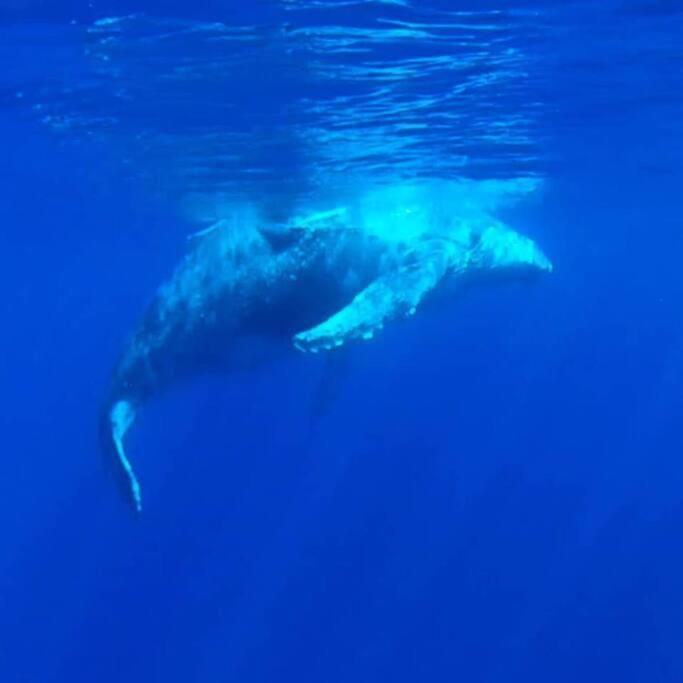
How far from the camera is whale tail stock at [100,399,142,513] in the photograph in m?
15.1

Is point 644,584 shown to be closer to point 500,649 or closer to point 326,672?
point 500,649

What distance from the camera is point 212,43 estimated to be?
16.1 metres

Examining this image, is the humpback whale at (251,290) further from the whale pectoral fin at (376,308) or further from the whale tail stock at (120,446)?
the whale pectoral fin at (376,308)

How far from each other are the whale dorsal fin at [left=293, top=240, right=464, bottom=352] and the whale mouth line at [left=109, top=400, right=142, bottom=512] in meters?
4.20

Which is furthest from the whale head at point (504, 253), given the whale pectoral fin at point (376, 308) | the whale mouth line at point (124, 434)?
the whale mouth line at point (124, 434)

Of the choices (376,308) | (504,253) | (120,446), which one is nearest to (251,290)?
(120,446)

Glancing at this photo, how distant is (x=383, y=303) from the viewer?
12578mm

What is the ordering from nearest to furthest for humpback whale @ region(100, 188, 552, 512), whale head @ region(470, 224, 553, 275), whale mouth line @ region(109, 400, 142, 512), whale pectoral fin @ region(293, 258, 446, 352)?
whale pectoral fin @ region(293, 258, 446, 352) < whale mouth line @ region(109, 400, 142, 512) < humpback whale @ region(100, 188, 552, 512) < whale head @ region(470, 224, 553, 275)

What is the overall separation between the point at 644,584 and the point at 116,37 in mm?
27278

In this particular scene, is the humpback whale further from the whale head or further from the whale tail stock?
the whale head

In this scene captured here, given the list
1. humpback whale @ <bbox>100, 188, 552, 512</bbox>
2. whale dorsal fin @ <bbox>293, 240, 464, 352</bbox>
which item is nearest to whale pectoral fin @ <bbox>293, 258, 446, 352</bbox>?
whale dorsal fin @ <bbox>293, 240, 464, 352</bbox>

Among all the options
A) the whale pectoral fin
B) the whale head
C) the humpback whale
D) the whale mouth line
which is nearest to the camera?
the whale pectoral fin

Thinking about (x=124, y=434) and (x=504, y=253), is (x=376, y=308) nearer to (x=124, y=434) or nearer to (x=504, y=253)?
(x=124, y=434)

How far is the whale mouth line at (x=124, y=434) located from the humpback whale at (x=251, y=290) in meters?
0.02
